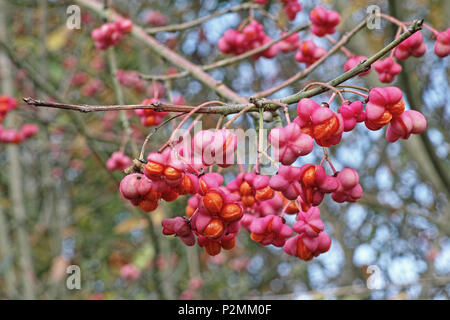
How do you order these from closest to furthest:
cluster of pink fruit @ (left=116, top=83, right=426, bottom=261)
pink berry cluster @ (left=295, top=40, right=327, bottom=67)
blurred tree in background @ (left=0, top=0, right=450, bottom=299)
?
1. cluster of pink fruit @ (left=116, top=83, right=426, bottom=261)
2. pink berry cluster @ (left=295, top=40, right=327, bottom=67)
3. blurred tree in background @ (left=0, top=0, right=450, bottom=299)

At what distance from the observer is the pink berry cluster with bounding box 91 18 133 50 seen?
194 cm

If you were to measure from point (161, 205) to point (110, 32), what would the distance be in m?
1.44

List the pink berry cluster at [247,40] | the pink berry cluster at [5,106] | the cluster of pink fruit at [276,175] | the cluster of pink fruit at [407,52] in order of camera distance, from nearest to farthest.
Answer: the cluster of pink fruit at [276,175]
the cluster of pink fruit at [407,52]
the pink berry cluster at [247,40]
the pink berry cluster at [5,106]

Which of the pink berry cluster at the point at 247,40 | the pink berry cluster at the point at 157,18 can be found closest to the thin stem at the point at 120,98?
the pink berry cluster at the point at 247,40

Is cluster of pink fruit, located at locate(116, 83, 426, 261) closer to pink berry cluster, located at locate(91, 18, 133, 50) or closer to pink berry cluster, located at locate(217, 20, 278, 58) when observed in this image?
pink berry cluster, located at locate(217, 20, 278, 58)

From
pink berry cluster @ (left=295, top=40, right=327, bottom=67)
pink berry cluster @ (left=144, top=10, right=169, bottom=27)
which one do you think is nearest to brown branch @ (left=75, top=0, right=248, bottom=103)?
pink berry cluster @ (left=295, top=40, right=327, bottom=67)

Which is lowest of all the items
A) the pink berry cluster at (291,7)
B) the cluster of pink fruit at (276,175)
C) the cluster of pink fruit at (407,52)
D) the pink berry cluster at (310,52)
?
the cluster of pink fruit at (276,175)

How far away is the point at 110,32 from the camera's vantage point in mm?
1946

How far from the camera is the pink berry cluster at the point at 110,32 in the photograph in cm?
194

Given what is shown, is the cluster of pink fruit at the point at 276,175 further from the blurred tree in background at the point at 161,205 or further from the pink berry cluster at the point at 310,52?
the blurred tree in background at the point at 161,205

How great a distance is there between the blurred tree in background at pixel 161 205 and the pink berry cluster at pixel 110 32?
0.65 meters

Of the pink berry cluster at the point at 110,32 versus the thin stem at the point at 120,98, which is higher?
the pink berry cluster at the point at 110,32

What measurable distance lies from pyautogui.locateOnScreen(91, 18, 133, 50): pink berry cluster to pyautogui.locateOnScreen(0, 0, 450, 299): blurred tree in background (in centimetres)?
65
